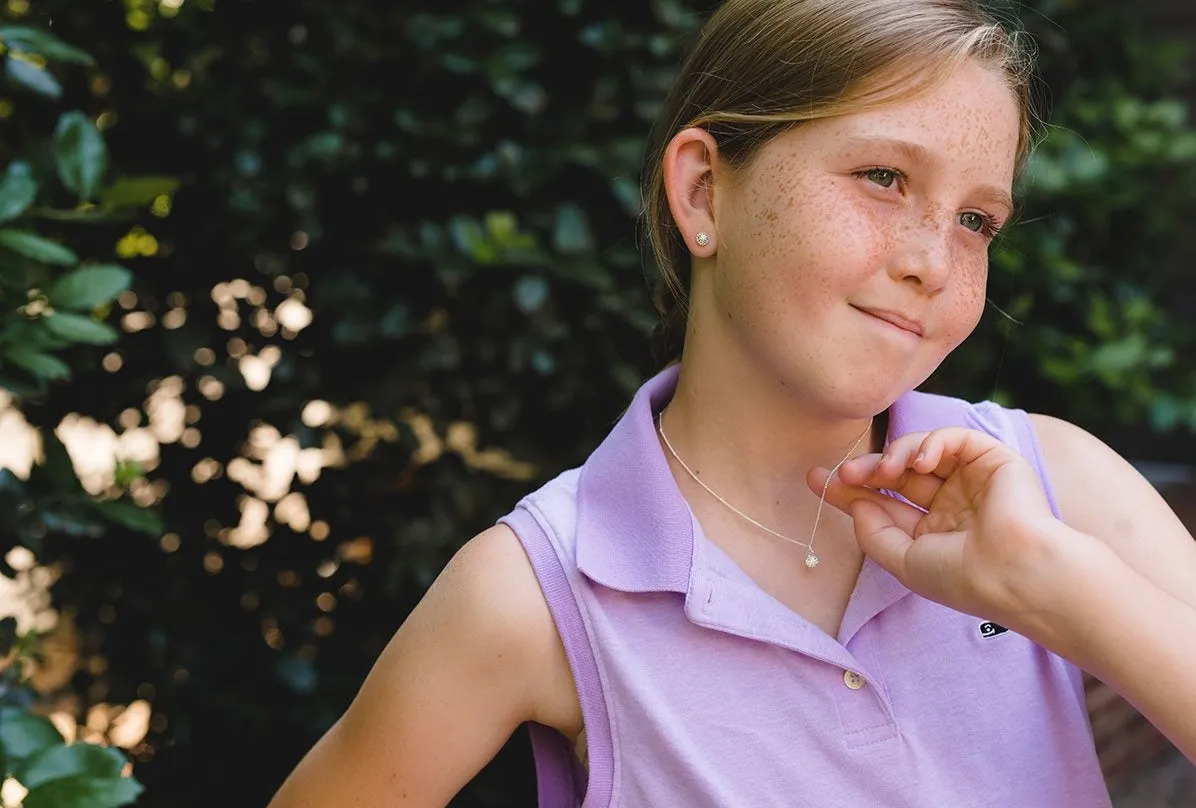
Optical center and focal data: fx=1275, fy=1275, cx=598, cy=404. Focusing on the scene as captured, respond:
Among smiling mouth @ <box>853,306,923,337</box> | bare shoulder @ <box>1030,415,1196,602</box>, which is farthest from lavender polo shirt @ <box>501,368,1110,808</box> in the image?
smiling mouth @ <box>853,306,923,337</box>

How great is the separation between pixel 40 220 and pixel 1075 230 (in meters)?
2.92

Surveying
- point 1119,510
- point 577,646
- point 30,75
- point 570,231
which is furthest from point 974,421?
point 30,75

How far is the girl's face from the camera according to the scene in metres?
1.35

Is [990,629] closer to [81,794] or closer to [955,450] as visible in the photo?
[955,450]

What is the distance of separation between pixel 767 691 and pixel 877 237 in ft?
1.64

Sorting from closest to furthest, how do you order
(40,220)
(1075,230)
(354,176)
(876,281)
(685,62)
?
(876,281), (685,62), (40,220), (354,176), (1075,230)

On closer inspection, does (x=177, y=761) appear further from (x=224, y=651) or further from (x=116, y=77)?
(x=116, y=77)

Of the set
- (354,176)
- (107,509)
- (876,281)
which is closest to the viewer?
(876,281)

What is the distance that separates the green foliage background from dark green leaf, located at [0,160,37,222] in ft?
1.79

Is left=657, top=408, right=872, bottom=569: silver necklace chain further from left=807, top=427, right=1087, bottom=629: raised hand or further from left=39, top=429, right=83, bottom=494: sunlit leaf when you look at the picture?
left=39, top=429, right=83, bottom=494: sunlit leaf

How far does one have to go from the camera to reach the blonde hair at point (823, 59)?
4.46 ft

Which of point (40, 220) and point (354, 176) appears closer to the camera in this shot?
point (40, 220)

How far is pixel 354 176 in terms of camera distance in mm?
2389

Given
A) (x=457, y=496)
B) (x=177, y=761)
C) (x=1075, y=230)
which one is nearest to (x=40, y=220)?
(x=457, y=496)
